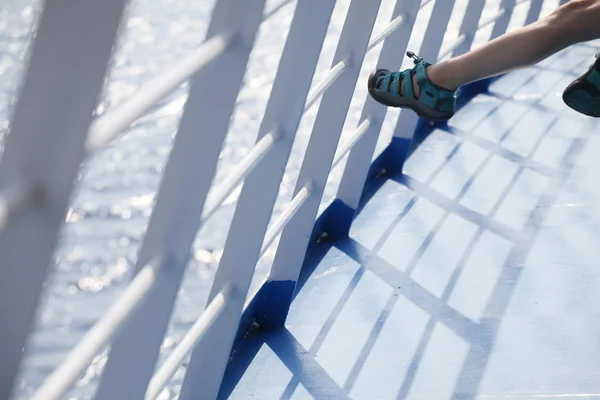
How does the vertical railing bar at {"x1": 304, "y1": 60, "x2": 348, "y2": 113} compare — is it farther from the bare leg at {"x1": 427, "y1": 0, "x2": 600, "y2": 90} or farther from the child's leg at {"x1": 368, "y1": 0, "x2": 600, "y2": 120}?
the bare leg at {"x1": 427, "y1": 0, "x2": 600, "y2": 90}

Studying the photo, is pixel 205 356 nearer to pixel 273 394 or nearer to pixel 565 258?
pixel 273 394

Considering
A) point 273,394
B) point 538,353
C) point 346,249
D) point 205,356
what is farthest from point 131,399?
point 346,249

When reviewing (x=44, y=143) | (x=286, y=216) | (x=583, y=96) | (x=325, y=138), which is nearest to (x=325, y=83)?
(x=325, y=138)

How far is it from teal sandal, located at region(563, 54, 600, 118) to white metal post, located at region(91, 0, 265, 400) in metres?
0.77

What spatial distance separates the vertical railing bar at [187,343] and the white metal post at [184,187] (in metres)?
0.07

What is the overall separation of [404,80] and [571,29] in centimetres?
44

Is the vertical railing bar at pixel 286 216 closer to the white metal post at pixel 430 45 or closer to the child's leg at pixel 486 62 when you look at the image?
the child's leg at pixel 486 62

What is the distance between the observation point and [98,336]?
0.98 m

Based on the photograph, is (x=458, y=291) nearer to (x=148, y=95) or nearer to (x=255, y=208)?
(x=255, y=208)

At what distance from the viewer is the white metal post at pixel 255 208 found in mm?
1628

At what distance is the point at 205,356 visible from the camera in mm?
1655

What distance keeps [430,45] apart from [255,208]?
1354 mm

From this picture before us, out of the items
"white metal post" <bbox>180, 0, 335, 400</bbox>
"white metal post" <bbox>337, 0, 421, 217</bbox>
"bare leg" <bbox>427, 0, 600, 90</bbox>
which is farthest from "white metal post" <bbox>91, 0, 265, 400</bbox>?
"white metal post" <bbox>337, 0, 421, 217</bbox>

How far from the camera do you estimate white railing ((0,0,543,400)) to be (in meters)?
0.74
